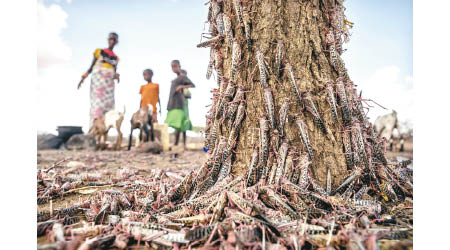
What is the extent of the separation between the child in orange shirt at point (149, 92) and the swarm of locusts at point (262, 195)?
7.79m

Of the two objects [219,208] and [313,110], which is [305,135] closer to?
[313,110]

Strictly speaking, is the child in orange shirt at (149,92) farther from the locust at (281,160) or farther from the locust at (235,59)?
the locust at (281,160)

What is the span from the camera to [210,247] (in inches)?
58.1

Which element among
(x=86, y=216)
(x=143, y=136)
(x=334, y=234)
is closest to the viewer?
(x=334, y=234)

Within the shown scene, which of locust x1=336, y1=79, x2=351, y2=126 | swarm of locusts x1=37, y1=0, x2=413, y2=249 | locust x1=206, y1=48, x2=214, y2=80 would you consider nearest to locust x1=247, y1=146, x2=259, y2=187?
swarm of locusts x1=37, y1=0, x2=413, y2=249

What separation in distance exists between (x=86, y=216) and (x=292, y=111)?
1.82 meters

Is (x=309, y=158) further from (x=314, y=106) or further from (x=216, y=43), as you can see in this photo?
Answer: (x=216, y=43)

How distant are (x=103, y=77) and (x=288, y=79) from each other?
951cm

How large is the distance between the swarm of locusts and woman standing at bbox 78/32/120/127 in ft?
27.2

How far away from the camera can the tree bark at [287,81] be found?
2.16 metres

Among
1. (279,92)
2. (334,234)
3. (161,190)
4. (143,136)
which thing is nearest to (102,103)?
(143,136)

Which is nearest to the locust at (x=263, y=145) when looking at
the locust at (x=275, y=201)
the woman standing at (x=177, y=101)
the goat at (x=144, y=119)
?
the locust at (x=275, y=201)

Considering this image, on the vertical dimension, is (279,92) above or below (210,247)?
above

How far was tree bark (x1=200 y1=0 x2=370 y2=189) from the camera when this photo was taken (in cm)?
216
